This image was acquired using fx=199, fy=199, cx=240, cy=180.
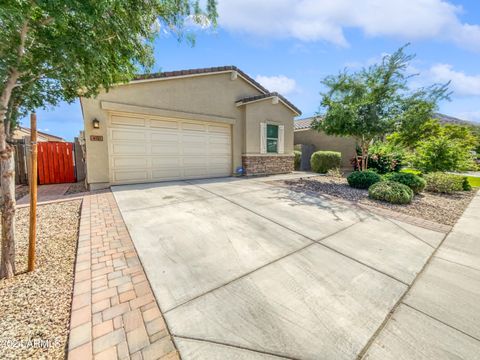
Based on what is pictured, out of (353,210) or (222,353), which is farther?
(353,210)

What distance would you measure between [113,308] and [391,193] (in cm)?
702

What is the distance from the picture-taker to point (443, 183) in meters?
7.67

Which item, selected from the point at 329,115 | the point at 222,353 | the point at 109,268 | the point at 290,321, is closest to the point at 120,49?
the point at 109,268

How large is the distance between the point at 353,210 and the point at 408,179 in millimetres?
3453

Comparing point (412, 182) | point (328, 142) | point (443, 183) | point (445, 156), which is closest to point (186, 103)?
point (412, 182)

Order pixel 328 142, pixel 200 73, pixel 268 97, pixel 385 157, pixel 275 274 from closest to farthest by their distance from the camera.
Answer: pixel 275 274 → pixel 200 73 → pixel 268 97 → pixel 385 157 → pixel 328 142

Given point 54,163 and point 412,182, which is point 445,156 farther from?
point 54,163

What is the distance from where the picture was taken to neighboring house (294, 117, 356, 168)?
14695 mm

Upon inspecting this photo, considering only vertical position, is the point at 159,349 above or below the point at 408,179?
below

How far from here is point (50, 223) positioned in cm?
404

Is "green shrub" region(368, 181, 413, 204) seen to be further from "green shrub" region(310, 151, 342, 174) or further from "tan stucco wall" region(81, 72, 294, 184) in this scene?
"green shrub" region(310, 151, 342, 174)

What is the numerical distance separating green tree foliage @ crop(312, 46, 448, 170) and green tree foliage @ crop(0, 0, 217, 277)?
265 inches

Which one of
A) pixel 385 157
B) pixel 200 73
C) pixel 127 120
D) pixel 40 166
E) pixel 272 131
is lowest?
pixel 40 166

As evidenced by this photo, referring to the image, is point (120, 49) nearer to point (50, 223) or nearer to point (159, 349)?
point (159, 349)
